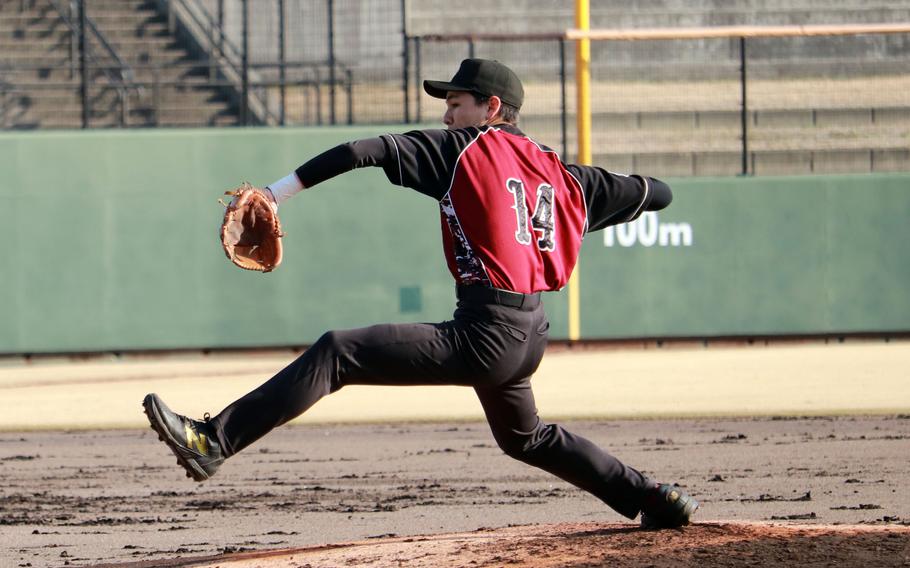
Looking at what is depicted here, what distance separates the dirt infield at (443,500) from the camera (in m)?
4.69

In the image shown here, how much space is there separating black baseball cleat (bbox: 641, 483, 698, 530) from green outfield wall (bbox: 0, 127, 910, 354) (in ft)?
34.8

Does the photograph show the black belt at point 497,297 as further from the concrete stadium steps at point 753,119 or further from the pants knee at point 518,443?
the concrete stadium steps at point 753,119

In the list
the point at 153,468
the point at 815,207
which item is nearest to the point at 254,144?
the point at 815,207

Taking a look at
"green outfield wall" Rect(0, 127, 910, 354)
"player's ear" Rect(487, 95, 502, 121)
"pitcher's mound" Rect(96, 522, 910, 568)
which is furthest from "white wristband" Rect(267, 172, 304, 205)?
"green outfield wall" Rect(0, 127, 910, 354)

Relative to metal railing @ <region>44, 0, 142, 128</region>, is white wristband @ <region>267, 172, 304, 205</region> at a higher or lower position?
lower

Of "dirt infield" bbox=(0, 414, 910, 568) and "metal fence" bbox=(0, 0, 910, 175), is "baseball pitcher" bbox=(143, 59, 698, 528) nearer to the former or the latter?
"dirt infield" bbox=(0, 414, 910, 568)

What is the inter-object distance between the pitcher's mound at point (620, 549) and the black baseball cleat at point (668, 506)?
0.19ft

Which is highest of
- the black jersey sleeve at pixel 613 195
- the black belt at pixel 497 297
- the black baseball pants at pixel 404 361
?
the black jersey sleeve at pixel 613 195

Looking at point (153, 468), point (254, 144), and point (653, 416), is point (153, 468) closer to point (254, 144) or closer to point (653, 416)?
point (653, 416)

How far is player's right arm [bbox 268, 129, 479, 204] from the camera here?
427 centimetres

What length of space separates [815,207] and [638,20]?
5.96 m

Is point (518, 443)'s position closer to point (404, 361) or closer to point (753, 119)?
point (404, 361)

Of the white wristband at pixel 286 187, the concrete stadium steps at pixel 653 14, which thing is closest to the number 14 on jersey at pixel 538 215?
the white wristband at pixel 286 187

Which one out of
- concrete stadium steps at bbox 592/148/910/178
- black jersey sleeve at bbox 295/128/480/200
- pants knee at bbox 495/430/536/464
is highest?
concrete stadium steps at bbox 592/148/910/178
